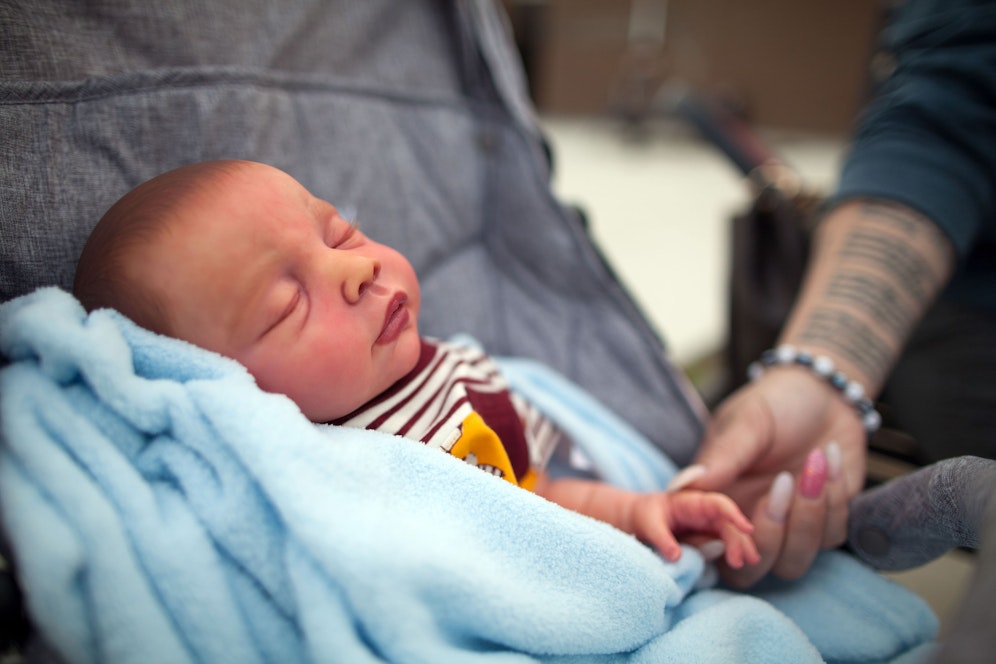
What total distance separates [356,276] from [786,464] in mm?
520

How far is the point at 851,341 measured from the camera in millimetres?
763

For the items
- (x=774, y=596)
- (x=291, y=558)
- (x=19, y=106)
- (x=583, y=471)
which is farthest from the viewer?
(x=583, y=471)

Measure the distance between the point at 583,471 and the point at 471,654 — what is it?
14.4 inches

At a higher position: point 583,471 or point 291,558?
point 291,558

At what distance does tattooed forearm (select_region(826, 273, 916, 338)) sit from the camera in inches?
30.6

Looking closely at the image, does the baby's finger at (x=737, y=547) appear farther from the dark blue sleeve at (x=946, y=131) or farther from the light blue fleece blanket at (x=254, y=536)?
the dark blue sleeve at (x=946, y=131)

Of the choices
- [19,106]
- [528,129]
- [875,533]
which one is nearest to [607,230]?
[528,129]

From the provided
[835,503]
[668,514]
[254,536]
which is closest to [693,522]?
[668,514]

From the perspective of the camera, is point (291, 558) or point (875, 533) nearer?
point (291, 558)

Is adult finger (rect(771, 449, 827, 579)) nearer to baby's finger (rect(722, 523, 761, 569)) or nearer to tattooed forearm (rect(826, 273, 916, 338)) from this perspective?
baby's finger (rect(722, 523, 761, 569))

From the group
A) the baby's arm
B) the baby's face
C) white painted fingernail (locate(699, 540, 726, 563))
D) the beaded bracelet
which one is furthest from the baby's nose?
the beaded bracelet

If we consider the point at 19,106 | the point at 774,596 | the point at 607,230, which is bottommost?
the point at 607,230

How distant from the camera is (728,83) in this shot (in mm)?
4488

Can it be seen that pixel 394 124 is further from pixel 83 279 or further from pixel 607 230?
pixel 607 230
